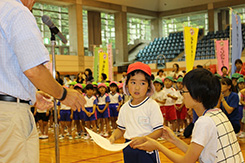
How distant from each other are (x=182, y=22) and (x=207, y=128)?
2446 centimetres

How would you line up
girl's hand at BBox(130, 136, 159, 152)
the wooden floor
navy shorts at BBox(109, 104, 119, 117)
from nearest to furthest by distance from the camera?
girl's hand at BBox(130, 136, 159, 152)
the wooden floor
navy shorts at BBox(109, 104, 119, 117)

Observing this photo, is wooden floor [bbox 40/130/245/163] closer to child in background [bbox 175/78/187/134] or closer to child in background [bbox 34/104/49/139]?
child in background [bbox 34/104/49/139]

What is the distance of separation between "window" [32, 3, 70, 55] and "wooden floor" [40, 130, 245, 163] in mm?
12165

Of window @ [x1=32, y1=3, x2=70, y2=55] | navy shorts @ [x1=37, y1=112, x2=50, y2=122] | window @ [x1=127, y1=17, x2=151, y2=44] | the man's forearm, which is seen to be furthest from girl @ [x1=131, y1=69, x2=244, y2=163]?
window @ [x1=127, y1=17, x2=151, y2=44]

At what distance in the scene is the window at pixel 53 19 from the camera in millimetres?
19500

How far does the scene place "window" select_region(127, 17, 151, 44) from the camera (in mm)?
25109

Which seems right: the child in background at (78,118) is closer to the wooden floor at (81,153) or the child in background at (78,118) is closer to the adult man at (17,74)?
the wooden floor at (81,153)

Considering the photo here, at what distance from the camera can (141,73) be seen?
2787mm

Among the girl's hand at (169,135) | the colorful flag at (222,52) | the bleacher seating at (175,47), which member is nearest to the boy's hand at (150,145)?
the girl's hand at (169,135)

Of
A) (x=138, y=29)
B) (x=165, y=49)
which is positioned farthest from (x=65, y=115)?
(x=138, y=29)

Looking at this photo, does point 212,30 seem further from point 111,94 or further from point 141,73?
point 141,73

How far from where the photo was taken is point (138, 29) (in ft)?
83.8

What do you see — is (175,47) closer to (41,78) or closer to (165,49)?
(165,49)

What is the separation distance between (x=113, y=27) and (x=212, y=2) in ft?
23.8
